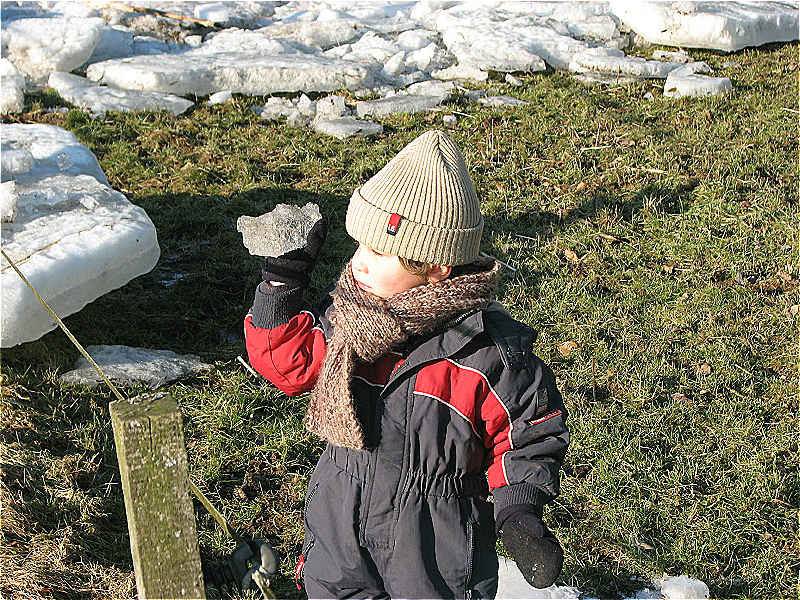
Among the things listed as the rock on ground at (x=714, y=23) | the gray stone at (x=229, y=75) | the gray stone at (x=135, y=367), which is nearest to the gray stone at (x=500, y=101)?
the gray stone at (x=229, y=75)

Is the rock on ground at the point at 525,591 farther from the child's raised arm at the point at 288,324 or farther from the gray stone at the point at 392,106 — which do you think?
the gray stone at the point at 392,106

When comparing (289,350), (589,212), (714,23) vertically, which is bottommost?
(589,212)

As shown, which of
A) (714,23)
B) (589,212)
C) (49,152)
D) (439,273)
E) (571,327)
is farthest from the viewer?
(714,23)

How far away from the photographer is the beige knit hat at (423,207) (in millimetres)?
2127

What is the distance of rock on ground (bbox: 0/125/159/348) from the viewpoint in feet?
13.4

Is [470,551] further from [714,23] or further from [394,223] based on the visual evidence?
[714,23]

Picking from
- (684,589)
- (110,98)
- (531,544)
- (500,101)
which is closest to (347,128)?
(500,101)

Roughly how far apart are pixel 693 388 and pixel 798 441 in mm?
566

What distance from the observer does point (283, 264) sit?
2.27m

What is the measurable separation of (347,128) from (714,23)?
4.69 m

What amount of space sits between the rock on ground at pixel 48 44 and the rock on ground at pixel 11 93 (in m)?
0.67

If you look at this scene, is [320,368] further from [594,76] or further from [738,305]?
[594,76]

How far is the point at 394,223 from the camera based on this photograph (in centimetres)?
214

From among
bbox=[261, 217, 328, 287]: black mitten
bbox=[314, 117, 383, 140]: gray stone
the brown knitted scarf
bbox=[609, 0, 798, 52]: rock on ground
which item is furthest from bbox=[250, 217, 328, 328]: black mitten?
bbox=[609, 0, 798, 52]: rock on ground
